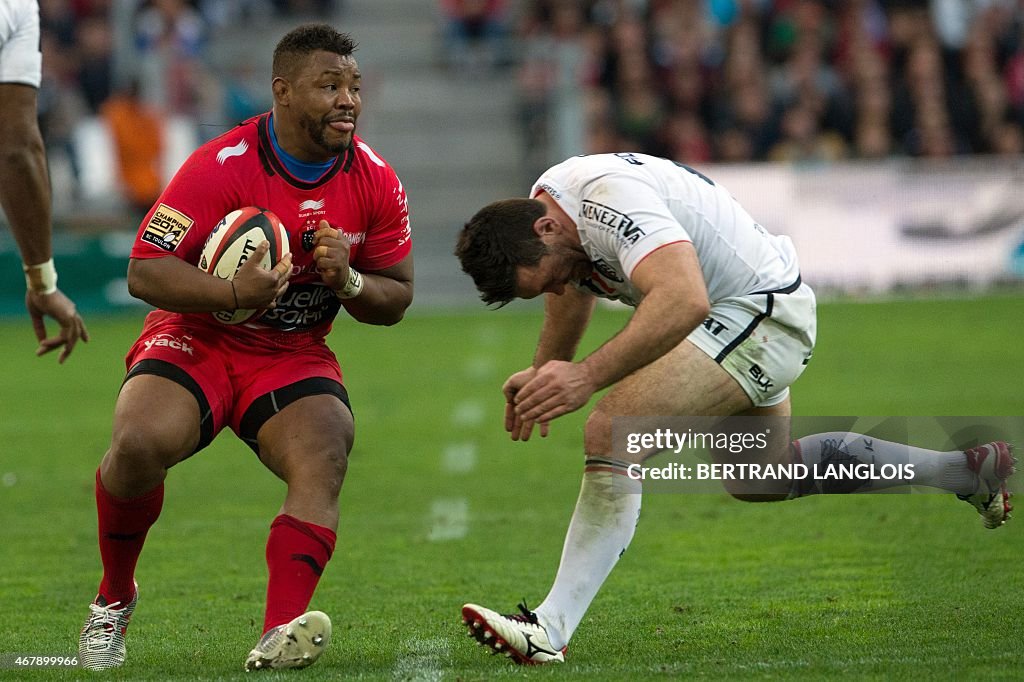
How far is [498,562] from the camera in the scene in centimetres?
718

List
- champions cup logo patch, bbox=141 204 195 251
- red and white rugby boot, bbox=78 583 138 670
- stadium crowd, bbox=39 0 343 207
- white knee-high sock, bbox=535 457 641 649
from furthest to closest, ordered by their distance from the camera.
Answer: stadium crowd, bbox=39 0 343 207
champions cup logo patch, bbox=141 204 195 251
red and white rugby boot, bbox=78 583 138 670
white knee-high sock, bbox=535 457 641 649

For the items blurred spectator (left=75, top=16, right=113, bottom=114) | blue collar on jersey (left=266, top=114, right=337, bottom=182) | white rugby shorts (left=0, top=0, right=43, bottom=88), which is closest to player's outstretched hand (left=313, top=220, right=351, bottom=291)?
blue collar on jersey (left=266, top=114, right=337, bottom=182)

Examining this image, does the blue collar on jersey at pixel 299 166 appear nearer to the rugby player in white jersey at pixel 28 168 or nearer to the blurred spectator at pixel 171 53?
the rugby player in white jersey at pixel 28 168

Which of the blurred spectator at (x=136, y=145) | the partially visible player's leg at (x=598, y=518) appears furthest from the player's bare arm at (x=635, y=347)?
the blurred spectator at (x=136, y=145)

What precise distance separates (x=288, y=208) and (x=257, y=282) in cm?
49

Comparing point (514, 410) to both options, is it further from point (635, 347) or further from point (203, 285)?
point (203, 285)

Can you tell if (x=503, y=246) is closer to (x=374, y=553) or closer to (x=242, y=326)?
(x=242, y=326)

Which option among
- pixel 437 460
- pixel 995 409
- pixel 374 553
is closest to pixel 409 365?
pixel 437 460

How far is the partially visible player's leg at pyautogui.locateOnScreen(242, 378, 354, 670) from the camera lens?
5078mm

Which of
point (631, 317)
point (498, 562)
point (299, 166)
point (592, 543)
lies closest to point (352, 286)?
point (299, 166)

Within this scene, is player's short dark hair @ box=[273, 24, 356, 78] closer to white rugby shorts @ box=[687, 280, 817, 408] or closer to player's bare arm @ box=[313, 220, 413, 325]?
player's bare arm @ box=[313, 220, 413, 325]

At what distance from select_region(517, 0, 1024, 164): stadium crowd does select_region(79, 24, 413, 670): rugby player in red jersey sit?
52.9 ft

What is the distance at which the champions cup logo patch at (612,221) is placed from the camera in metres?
5.14

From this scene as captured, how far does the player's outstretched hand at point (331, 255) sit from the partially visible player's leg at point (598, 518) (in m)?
1.01
